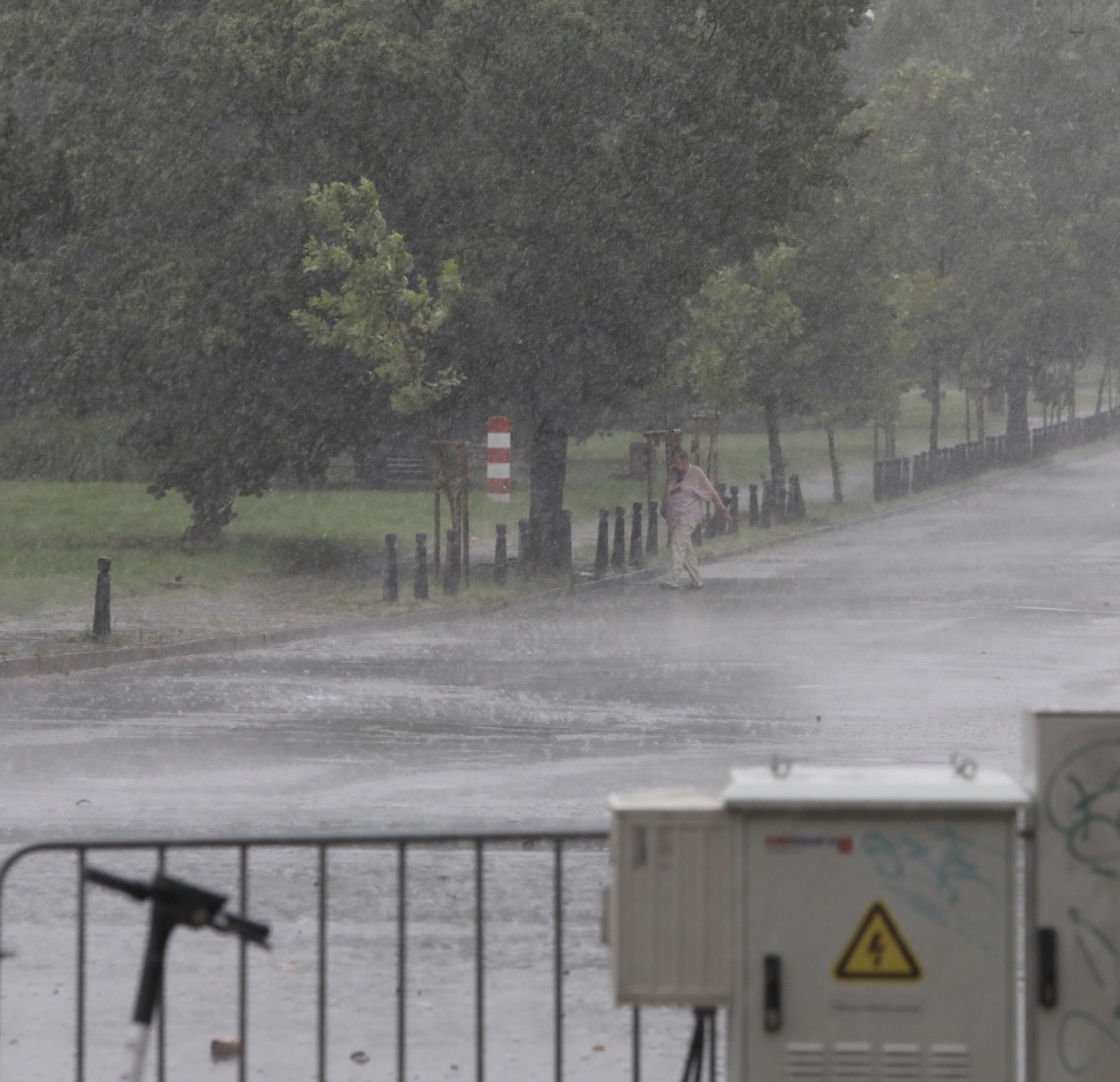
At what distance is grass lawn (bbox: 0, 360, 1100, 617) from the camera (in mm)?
28547

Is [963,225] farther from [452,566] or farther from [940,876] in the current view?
[940,876]

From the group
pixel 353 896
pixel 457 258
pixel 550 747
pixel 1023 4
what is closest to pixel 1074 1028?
pixel 353 896

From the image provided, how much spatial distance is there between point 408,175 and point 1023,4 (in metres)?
50.0

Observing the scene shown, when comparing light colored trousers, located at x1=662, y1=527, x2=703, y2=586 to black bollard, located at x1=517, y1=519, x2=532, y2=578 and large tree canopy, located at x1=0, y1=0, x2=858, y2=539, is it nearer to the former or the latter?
black bollard, located at x1=517, y1=519, x2=532, y2=578

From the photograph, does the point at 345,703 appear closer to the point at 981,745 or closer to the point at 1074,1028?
the point at 981,745

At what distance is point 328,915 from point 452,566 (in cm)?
1783

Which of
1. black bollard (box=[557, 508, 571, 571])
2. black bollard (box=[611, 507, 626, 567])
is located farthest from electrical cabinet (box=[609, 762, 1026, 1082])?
black bollard (box=[611, 507, 626, 567])

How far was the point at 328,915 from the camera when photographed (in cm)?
916

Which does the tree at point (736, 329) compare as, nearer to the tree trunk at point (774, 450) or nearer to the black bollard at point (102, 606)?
the tree trunk at point (774, 450)

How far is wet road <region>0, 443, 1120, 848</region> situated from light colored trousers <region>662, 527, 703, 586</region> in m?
0.52

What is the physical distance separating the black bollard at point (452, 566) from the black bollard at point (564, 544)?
13.7ft

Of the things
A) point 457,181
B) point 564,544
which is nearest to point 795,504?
point 564,544

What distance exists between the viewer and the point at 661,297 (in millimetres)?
30969

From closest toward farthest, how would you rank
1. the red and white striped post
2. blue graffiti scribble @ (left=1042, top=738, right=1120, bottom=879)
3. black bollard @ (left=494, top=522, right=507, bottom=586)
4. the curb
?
1. blue graffiti scribble @ (left=1042, top=738, right=1120, bottom=879)
2. the curb
3. black bollard @ (left=494, top=522, right=507, bottom=586)
4. the red and white striped post
